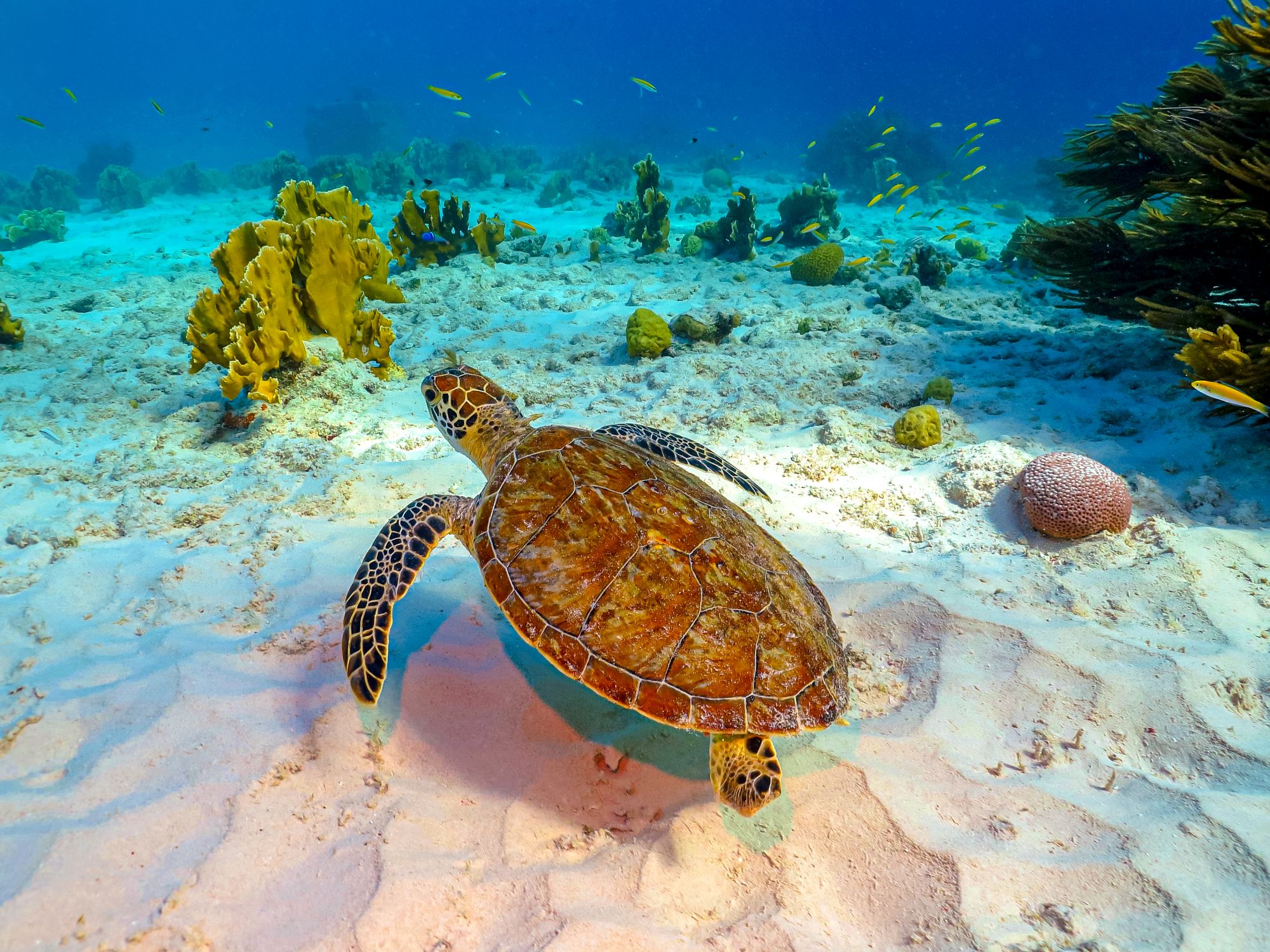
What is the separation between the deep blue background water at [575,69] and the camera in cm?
4625

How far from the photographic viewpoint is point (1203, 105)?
4898 millimetres

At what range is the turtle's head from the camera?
11.3 feet

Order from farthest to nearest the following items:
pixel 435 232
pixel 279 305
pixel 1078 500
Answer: pixel 435 232
pixel 279 305
pixel 1078 500

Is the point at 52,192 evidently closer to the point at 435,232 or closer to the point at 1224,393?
the point at 435,232

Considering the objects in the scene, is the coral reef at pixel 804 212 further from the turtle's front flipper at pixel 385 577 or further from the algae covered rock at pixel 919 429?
the turtle's front flipper at pixel 385 577

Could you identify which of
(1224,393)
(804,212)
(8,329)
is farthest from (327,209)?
(804,212)

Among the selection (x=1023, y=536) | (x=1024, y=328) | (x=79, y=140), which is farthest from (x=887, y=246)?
(x=79, y=140)

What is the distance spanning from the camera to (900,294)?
8031mm

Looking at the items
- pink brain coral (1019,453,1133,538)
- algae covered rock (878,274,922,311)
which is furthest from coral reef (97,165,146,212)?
pink brain coral (1019,453,1133,538)

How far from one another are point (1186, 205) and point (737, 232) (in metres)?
7.61

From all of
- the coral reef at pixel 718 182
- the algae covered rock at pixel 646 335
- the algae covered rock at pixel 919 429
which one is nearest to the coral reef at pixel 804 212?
the algae covered rock at pixel 646 335

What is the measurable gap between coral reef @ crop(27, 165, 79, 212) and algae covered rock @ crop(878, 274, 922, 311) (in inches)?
1128

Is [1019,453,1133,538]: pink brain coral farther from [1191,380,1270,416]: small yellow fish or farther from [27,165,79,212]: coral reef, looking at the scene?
[27,165,79,212]: coral reef

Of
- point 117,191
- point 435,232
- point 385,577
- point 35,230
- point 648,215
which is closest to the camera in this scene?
point 385,577
